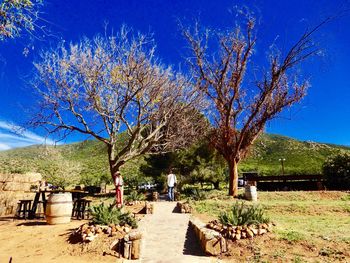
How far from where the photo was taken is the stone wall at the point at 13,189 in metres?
14.8

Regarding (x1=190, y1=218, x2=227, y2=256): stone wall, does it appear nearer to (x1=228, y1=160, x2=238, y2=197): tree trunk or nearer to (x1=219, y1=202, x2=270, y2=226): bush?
(x1=219, y1=202, x2=270, y2=226): bush

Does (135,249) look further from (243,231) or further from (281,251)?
(281,251)

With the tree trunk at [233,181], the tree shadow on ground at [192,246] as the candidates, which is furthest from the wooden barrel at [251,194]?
the tree shadow on ground at [192,246]

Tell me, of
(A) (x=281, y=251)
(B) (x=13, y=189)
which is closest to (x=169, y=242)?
(A) (x=281, y=251)

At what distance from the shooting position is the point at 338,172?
20.1m

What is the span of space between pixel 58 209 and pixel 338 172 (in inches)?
681

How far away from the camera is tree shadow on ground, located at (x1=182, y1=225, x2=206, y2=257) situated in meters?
7.39

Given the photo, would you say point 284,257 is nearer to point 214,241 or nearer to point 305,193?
point 214,241

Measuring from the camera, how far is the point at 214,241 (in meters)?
7.25

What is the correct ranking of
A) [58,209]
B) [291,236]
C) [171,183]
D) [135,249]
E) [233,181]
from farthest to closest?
[233,181]
[171,183]
[58,209]
[291,236]
[135,249]

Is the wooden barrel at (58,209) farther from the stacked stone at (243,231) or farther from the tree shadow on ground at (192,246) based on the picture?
the stacked stone at (243,231)

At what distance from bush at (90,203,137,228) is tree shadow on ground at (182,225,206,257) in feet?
5.17

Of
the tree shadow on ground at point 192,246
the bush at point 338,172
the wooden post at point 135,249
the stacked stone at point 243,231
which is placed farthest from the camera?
the bush at point 338,172

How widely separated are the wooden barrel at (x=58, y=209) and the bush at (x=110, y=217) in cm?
252
